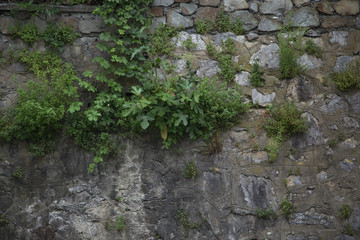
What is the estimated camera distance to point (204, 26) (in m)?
4.49

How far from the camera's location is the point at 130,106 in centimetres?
397

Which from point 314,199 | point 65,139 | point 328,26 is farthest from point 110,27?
point 314,199

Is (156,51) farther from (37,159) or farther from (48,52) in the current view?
(37,159)

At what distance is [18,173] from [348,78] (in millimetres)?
4155

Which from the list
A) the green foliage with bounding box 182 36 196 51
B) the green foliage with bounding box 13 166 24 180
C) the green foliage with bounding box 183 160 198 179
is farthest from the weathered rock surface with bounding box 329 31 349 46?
the green foliage with bounding box 13 166 24 180

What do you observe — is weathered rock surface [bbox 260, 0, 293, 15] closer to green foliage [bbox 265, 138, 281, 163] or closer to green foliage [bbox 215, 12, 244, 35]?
green foliage [bbox 215, 12, 244, 35]

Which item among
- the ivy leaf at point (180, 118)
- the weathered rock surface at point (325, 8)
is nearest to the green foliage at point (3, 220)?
the ivy leaf at point (180, 118)

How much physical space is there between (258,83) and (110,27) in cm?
202

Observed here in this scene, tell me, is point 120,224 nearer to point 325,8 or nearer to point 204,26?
point 204,26

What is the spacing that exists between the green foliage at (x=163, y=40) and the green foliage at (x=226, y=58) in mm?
300

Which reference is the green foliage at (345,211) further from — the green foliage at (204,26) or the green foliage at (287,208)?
the green foliage at (204,26)

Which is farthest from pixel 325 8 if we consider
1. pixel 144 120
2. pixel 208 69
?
pixel 144 120

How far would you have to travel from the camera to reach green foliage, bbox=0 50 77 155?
396cm

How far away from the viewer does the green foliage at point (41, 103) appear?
3959 mm
